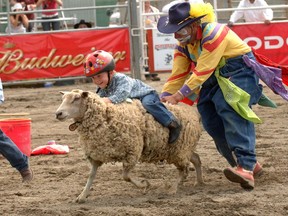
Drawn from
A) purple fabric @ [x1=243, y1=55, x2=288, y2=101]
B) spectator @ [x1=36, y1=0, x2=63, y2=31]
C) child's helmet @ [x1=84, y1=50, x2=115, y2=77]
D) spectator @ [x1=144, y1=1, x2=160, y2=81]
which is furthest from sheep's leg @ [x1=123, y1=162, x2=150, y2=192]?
spectator @ [x1=36, y1=0, x2=63, y2=31]

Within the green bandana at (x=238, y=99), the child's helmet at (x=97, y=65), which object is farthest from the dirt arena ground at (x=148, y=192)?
the child's helmet at (x=97, y=65)

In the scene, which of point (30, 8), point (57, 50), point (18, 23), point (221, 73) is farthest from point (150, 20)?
point (221, 73)

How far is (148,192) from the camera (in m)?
7.39

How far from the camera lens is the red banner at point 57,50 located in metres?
16.6

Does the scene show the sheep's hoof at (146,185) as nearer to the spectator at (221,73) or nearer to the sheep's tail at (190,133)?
the sheep's tail at (190,133)

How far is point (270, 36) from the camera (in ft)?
52.3

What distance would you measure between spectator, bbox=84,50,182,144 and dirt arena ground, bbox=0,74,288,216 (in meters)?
0.63

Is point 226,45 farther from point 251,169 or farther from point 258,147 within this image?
point 258,147

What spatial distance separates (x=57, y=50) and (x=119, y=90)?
9550 mm

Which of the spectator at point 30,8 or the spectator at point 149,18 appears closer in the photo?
the spectator at point 149,18

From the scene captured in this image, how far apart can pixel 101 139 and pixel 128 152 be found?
27 cm

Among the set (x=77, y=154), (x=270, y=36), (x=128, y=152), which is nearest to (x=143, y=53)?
(x=270, y=36)

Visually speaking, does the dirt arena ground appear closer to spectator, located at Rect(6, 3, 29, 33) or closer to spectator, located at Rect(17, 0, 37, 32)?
spectator, located at Rect(6, 3, 29, 33)

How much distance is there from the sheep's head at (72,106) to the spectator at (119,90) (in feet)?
0.85
